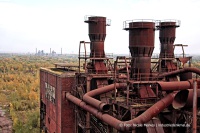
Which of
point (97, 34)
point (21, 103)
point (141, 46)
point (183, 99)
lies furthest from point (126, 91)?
point (21, 103)

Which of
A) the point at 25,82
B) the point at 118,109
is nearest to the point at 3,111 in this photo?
the point at 25,82

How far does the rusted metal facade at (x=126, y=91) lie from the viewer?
13641 mm

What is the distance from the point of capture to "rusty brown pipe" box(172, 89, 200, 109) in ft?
38.9

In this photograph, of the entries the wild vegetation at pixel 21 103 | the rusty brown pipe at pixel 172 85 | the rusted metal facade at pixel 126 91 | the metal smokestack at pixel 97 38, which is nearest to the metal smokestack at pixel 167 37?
the rusted metal facade at pixel 126 91

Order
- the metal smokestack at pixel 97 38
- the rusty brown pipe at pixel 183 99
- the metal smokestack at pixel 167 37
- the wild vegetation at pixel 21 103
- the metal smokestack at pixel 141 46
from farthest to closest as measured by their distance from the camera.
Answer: the wild vegetation at pixel 21 103 → the metal smokestack at pixel 167 37 → the metal smokestack at pixel 97 38 → the metal smokestack at pixel 141 46 → the rusty brown pipe at pixel 183 99

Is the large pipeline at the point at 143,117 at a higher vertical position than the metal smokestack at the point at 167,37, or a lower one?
lower

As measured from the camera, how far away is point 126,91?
57.8ft

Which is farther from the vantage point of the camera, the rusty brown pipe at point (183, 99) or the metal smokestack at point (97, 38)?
the metal smokestack at point (97, 38)

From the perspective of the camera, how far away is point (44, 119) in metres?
30.5

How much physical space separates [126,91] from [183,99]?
5.77 meters

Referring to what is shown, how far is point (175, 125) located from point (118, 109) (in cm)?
353

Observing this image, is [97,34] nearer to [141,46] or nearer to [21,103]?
[141,46]

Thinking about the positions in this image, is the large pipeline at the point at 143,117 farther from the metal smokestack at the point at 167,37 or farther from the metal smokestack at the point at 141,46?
the metal smokestack at the point at 167,37

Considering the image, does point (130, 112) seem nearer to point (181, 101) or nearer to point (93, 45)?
point (181, 101)
